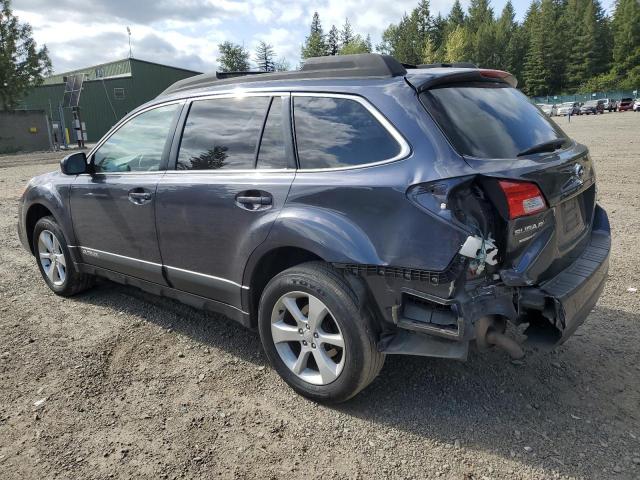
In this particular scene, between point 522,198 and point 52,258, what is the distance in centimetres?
435

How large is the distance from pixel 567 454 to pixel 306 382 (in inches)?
56.4

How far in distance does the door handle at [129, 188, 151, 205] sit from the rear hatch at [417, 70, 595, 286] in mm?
2142

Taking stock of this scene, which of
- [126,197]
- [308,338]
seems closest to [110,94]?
[126,197]

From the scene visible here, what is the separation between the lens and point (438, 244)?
7.95 ft

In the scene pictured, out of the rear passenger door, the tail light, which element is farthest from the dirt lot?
the tail light

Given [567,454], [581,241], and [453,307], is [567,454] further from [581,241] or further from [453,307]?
[581,241]

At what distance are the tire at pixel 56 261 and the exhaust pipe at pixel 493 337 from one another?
12.2 ft

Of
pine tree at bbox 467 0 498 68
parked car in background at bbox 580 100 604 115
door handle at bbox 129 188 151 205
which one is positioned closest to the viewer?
door handle at bbox 129 188 151 205

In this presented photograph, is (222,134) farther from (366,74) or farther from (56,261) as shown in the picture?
(56,261)

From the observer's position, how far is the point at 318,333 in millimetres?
2920

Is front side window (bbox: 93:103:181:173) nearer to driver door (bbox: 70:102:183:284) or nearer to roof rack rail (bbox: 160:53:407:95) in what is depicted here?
driver door (bbox: 70:102:183:284)

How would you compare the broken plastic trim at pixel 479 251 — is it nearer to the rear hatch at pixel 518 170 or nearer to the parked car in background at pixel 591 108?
the rear hatch at pixel 518 170

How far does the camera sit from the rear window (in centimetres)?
262

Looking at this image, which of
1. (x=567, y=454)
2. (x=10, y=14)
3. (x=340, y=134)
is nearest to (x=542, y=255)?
(x=567, y=454)
